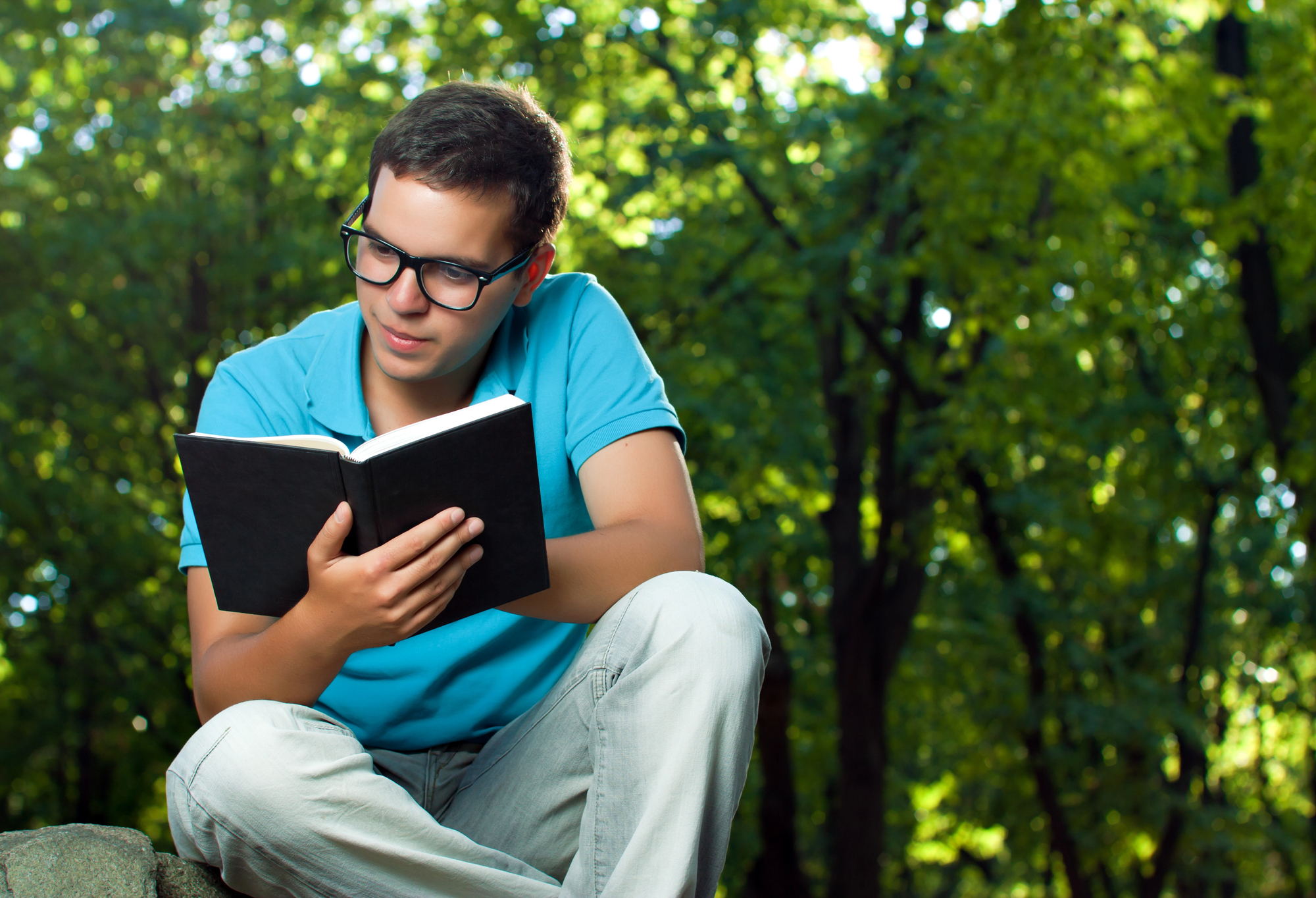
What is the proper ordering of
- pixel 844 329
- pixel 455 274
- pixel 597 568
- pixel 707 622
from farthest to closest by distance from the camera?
pixel 844 329 < pixel 455 274 < pixel 597 568 < pixel 707 622

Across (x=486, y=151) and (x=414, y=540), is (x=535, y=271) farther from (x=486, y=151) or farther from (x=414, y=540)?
(x=414, y=540)

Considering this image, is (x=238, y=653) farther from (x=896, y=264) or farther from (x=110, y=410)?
(x=110, y=410)

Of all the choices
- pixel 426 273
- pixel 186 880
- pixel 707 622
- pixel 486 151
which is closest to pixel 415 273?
pixel 426 273

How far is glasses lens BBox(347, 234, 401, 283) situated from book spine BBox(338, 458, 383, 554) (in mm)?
515

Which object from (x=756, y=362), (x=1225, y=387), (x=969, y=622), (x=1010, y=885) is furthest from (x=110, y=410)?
(x=1010, y=885)

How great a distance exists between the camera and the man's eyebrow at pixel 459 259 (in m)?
1.89

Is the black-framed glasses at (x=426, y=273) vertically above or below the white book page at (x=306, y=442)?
above

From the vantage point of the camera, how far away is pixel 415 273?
74.3 inches

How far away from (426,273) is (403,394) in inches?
13.4

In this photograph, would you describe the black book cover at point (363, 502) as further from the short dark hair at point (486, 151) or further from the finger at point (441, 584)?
the short dark hair at point (486, 151)

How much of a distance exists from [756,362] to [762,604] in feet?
5.60

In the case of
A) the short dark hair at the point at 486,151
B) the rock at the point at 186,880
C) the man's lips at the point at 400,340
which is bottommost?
the rock at the point at 186,880

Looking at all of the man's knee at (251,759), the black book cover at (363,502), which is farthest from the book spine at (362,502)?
the man's knee at (251,759)

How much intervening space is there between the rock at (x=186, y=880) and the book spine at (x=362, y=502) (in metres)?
0.69
